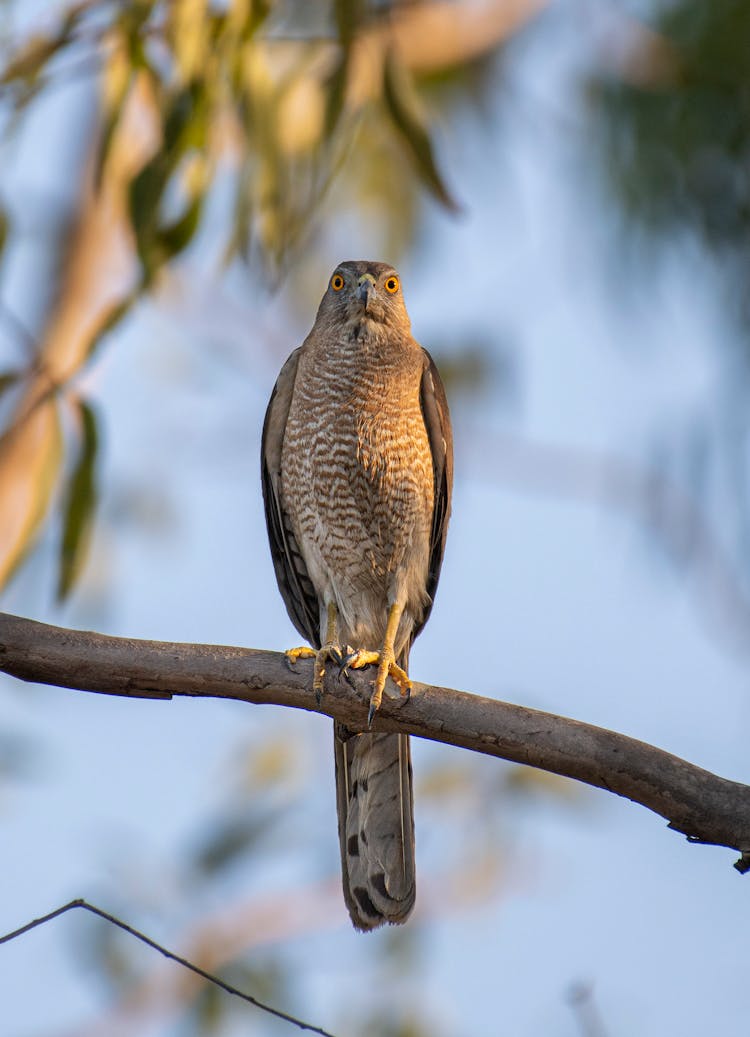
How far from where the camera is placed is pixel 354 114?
4348 millimetres

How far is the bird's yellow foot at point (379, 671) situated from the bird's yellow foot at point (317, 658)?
33mm

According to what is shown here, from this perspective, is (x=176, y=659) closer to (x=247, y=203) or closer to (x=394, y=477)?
(x=394, y=477)

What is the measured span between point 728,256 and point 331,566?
1594mm

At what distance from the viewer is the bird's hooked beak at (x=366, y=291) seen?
416cm

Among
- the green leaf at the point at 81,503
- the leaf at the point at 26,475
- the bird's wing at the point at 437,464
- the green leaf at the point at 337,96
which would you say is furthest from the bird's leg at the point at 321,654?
the green leaf at the point at 337,96

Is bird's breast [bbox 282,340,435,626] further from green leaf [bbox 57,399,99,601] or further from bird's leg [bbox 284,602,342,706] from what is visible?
green leaf [bbox 57,399,99,601]

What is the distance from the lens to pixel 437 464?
411 centimetres

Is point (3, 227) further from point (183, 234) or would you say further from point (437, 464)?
point (437, 464)

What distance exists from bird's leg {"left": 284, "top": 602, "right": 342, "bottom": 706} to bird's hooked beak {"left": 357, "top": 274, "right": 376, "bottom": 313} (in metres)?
0.95

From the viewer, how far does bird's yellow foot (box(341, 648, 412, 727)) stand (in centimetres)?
301

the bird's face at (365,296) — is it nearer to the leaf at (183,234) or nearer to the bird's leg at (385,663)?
the leaf at (183,234)

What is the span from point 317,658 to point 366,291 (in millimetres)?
1458

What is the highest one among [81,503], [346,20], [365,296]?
[346,20]

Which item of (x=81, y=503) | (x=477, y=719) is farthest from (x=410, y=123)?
(x=477, y=719)
